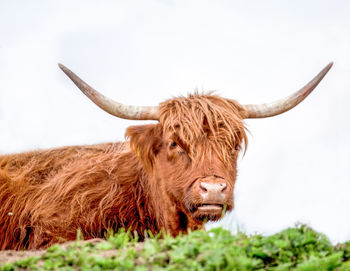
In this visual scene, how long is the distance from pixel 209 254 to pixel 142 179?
11.0 ft

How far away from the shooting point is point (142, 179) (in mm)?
7227

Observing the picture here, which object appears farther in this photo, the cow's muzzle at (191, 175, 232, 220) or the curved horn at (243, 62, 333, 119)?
the curved horn at (243, 62, 333, 119)

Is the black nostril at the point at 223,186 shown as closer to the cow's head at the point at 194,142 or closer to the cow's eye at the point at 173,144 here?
the cow's head at the point at 194,142

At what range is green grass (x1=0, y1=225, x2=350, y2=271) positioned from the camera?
3979 mm

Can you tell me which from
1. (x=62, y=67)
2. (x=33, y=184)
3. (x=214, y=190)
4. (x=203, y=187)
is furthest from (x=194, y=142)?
(x=33, y=184)

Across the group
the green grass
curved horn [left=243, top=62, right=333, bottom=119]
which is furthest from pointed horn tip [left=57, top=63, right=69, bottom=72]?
the green grass

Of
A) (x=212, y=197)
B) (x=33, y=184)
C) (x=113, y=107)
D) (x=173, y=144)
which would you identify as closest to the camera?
(x=212, y=197)

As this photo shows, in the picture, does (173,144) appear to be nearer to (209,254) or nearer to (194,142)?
(194,142)

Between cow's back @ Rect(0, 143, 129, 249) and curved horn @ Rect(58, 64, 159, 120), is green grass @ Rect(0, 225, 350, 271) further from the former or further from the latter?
cow's back @ Rect(0, 143, 129, 249)

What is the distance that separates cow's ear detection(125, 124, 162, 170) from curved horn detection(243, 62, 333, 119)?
49.3 inches

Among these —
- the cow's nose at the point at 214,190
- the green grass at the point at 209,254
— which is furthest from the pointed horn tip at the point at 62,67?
the green grass at the point at 209,254

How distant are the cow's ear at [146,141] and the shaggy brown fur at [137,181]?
0.5 inches

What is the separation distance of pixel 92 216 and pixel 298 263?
128 inches

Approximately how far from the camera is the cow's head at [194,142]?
19.7 feet
